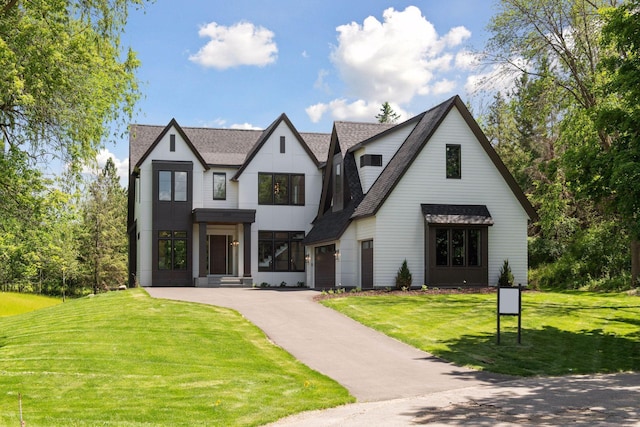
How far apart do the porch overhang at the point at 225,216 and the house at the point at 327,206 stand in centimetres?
6

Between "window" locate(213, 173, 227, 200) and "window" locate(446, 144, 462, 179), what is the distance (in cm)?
1273

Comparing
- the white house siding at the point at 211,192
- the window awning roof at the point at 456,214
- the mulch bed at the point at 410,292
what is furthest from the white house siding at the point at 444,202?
the white house siding at the point at 211,192

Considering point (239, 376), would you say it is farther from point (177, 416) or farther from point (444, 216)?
point (444, 216)

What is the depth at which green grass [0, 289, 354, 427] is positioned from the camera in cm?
1002

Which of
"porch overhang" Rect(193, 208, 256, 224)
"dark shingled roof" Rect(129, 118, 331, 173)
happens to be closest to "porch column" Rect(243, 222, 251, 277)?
"porch overhang" Rect(193, 208, 256, 224)

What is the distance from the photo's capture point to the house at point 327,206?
1101 inches

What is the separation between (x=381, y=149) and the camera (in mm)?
30438

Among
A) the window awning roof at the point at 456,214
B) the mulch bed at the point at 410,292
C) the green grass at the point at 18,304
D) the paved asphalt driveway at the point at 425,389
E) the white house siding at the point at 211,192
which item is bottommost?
the green grass at the point at 18,304

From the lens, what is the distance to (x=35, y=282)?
218 ft

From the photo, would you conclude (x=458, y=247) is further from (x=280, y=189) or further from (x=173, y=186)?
(x=173, y=186)

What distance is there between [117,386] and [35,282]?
196ft

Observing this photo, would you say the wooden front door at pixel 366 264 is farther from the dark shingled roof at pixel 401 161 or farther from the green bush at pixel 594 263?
the green bush at pixel 594 263

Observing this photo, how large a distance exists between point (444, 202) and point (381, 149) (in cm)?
387

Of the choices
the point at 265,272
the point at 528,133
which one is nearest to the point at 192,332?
the point at 265,272
